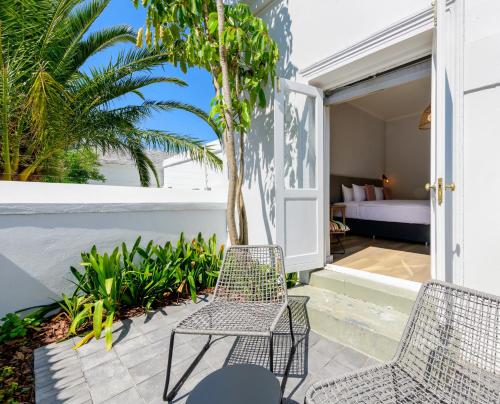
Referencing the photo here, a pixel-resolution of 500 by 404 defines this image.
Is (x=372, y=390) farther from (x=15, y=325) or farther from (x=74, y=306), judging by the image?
(x=15, y=325)

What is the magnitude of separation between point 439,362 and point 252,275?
1.33 meters

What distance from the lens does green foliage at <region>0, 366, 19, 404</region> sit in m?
1.54

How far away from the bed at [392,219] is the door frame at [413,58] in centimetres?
224

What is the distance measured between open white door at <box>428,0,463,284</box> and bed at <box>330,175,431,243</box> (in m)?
2.57

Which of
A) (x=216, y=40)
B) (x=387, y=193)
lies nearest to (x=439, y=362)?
(x=216, y=40)

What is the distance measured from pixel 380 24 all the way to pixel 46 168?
473 cm

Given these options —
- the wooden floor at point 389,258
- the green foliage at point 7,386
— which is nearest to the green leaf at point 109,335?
the green foliage at point 7,386

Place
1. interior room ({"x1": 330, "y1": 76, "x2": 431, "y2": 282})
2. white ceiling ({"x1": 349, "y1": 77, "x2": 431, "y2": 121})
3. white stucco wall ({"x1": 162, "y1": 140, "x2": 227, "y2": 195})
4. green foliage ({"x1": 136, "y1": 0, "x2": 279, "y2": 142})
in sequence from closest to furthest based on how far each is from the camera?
1. green foliage ({"x1": 136, "y1": 0, "x2": 279, "y2": 142})
2. interior room ({"x1": 330, "y1": 76, "x2": 431, "y2": 282})
3. white stucco wall ({"x1": 162, "y1": 140, "x2": 227, "y2": 195})
4. white ceiling ({"x1": 349, "y1": 77, "x2": 431, "y2": 121})

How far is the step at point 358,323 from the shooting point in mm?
1874

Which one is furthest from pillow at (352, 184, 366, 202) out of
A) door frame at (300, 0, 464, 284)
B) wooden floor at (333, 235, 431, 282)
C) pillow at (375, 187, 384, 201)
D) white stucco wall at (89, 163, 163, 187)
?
white stucco wall at (89, 163, 163, 187)

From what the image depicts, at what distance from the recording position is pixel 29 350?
2.06m

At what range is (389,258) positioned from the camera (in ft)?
10.8

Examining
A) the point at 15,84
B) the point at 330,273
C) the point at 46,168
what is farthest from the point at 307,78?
the point at 46,168

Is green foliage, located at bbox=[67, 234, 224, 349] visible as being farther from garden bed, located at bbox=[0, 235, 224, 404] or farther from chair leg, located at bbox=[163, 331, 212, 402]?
chair leg, located at bbox=[163, 331, 212, 402]
